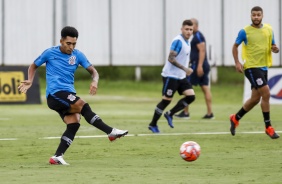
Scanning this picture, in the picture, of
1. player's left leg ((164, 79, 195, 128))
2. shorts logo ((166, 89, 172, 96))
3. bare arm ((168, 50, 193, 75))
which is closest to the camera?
bare arm ((168, 50, 193, 75))

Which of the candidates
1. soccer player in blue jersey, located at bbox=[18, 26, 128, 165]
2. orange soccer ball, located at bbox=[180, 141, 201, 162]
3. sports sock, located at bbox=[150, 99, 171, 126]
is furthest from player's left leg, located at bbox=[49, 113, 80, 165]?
sports sock, located at bbox=[150, 99, 171, 126]

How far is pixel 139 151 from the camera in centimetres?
1422

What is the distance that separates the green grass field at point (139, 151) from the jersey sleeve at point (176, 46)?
60.6 inches

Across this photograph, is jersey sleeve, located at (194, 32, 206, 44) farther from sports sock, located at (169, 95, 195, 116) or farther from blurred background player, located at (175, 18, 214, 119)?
sports sock, located at (169, 95, 195, 116)

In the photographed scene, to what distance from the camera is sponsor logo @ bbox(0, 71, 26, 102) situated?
1055 inches

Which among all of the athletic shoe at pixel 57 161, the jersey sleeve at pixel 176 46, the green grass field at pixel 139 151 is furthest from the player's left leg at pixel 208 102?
the athletic shoe at pixel 57 161

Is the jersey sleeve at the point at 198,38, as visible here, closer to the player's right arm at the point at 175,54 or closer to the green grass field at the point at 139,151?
the green grass field at the point at 139,151

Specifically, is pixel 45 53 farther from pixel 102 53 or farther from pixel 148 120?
pixel 102 53

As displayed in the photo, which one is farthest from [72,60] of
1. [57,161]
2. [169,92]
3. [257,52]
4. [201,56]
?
[201,56]

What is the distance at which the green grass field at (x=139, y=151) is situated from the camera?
10898 millimetres

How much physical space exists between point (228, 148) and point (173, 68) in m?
3.86

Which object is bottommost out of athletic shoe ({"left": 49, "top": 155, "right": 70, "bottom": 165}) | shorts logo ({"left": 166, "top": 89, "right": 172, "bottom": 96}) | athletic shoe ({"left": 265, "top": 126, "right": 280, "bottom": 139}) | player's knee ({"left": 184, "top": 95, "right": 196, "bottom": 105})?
athletic shoe ({"left": 265, "top": 126, "right": 280, "bottom": 139})

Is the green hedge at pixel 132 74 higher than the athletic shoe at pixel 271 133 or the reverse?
the reverse

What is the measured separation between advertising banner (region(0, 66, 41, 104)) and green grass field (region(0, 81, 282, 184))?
1877mm
